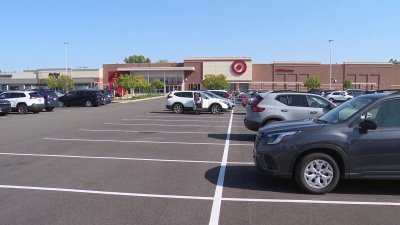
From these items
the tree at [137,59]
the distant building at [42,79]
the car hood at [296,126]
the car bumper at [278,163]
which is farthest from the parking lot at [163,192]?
the tree at [137,59]

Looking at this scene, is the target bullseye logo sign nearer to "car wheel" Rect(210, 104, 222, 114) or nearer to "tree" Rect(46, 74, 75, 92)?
"tree" Rect(46, 74, 75, 92)

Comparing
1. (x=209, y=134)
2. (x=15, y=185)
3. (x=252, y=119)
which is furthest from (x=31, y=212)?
(x=209, y=134)

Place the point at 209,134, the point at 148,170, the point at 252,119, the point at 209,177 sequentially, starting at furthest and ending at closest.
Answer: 1. the point at 209,134
2. the point at 252,119
3. the point at 148,170
4. the point at 209,177

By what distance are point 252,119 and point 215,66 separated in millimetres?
91886

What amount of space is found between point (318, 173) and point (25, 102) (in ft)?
89.9

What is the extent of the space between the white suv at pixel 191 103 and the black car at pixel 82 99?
13114mm

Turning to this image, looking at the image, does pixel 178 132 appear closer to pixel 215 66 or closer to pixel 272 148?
pixel 272 148

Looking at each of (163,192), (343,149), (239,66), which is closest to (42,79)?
(239,66)

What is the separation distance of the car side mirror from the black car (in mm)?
36356

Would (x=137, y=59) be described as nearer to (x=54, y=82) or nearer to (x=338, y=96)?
(x=54, y=82)

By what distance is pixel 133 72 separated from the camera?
111375 mm

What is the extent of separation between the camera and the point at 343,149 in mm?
7137

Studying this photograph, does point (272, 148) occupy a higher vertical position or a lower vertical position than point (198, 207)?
higher

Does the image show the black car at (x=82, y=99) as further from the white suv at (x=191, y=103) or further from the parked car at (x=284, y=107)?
the parked car at (x=284, y=107)
